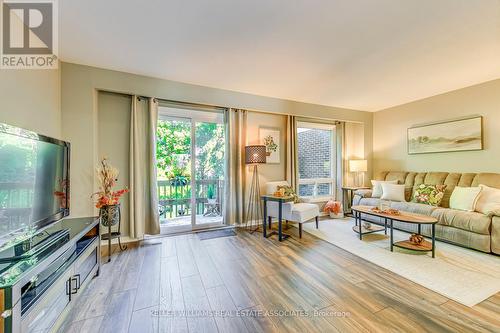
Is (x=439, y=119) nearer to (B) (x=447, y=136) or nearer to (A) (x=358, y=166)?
(B) (x=447, y=136)

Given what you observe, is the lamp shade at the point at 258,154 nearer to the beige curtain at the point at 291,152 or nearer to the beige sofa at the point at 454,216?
the beige curtain at the point at 291,152

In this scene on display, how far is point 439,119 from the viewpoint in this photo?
13.3ft

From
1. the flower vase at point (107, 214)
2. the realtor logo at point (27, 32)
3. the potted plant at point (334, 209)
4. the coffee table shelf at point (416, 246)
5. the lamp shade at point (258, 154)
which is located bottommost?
the coffee table shelf at point (416, 246)

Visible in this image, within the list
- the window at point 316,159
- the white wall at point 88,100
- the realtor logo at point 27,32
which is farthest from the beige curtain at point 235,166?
the realtor logo at point 27,32

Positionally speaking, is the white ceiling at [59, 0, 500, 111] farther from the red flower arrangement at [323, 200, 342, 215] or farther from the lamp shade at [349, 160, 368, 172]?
Result: the red flower arrangement at [323, 200, 342, 215]

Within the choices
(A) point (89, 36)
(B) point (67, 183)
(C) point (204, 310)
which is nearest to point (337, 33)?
(A) point (89, 36)

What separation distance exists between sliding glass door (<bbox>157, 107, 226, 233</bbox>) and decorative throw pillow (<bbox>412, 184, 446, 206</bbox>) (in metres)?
3.62

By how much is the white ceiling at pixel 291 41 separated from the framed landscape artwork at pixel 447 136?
0.75 meters

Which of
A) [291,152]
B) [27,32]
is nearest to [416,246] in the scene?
[291,152]

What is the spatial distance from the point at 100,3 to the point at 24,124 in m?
1.38

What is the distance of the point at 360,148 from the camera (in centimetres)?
529

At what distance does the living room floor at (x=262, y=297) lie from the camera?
1.53m

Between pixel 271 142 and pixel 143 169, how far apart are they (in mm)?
2475

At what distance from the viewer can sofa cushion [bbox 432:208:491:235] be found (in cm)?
263
